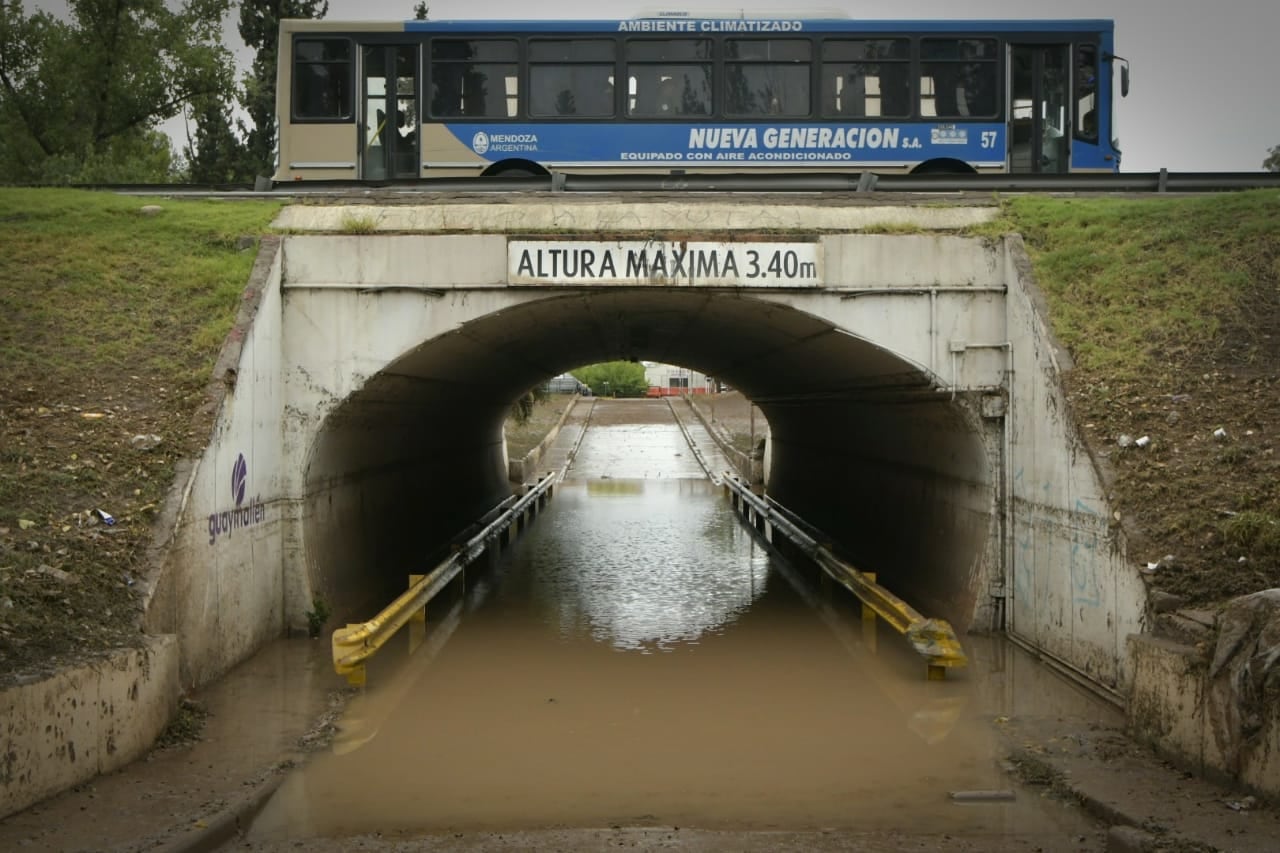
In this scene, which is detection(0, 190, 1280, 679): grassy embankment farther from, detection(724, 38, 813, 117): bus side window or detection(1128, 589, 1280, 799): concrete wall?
detection(724, 38, 813, 117): bus side window

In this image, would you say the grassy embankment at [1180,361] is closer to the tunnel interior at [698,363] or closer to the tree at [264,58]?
the tunnel interior at [698,363]

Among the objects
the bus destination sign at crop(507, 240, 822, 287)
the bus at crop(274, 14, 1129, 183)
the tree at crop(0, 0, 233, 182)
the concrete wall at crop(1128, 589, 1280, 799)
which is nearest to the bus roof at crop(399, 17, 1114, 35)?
the bus at crop(274, 14, 1129, 183)

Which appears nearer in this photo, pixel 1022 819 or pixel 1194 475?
pixel 1022 819

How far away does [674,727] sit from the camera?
29.0ft

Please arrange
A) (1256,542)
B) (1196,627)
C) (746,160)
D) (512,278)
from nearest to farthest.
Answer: (1196,627) < (1256,542) < (512,278) < (746,160)

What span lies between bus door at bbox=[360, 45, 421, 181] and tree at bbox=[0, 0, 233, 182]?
53.5 ft

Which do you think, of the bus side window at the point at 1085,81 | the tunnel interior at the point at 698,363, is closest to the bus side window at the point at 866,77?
the bus side window at the point at 1085,81

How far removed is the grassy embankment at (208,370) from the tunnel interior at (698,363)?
1811 millimetres

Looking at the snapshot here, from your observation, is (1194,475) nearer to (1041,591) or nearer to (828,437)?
(1041,591)

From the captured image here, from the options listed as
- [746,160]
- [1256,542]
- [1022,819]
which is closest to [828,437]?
[746,160]

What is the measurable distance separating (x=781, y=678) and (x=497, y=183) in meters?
6.83

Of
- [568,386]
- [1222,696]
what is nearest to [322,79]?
[1222,696]

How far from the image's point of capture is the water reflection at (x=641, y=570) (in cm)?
1323

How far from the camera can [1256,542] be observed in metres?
7.68
